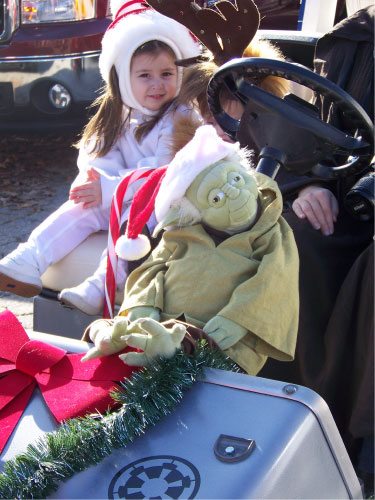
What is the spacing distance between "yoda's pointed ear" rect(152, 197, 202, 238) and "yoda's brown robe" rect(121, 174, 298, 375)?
19mm

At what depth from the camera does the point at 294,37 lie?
2.49 meters

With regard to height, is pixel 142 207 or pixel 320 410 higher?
pixel 142 207

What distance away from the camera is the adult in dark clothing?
179cm

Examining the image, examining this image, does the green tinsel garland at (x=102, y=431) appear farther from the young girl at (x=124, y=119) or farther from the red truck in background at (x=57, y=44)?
the red truck in background at (x=57, y=44)

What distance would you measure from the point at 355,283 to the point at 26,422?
0.95 metres

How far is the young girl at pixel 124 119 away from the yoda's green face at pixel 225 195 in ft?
2.48

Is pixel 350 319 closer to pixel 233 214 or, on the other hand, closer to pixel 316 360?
pixel 316 360

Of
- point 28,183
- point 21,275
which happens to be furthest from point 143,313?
point 28,183

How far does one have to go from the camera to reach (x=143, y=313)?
4.94 feet

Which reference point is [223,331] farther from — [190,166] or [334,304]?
[334,304]

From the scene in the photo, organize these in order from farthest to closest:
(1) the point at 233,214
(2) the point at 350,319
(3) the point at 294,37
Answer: (3) the point at 294,37 < (2) the point at 350,319 < (1) the point at 233,214

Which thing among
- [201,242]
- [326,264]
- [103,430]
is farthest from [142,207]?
[103,430]

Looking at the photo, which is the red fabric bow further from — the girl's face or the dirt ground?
the dirt ground

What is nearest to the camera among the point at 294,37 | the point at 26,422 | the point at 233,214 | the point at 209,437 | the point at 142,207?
the point at 209,437
